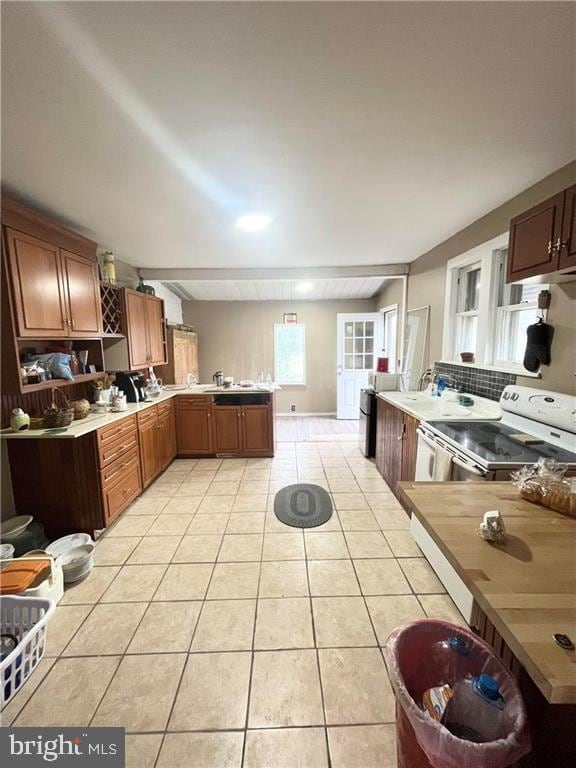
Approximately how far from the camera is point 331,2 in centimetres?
92

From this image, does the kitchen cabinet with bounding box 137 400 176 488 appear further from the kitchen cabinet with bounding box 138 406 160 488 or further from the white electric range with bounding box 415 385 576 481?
the white electric range with bounding box 415 385 576 481

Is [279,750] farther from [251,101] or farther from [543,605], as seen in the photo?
[251,101]

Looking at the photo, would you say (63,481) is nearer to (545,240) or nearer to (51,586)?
(51,586)

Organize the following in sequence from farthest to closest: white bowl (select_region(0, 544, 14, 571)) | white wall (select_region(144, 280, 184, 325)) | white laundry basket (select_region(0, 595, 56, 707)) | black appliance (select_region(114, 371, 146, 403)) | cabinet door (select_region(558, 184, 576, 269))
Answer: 1. white wall (select_region(144, 280, 184, 325))
2. black appliance (select_region(114, 371, 146, 403))
3. white bowl (select_region(0, 544, 14, 571))
4. cabinet door (select_region(558, 184, 576, 269))
5. white laundry basket (select_region(0, 595, 56, 707))

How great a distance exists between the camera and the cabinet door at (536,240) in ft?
5.15

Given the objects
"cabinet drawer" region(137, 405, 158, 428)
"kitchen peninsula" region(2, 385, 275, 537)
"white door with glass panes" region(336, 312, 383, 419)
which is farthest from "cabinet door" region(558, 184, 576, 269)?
"white door with glass panes" region(336, 312, 383, 419)

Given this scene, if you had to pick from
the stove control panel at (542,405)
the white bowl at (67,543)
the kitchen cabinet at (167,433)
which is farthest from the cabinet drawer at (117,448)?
the stove control panel at (542,405)

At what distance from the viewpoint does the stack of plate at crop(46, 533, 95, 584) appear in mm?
1921

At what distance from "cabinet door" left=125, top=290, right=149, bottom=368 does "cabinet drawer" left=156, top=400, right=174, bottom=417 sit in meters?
0.51

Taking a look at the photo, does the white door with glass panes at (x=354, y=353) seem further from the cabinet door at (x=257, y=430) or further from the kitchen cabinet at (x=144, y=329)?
the kitchen cabinet at (x=144, y=329)

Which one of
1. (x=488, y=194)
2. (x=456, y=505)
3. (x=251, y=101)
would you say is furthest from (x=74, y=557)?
(x=488, y=194)

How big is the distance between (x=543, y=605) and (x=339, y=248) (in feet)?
10.8

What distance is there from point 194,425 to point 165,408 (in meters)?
0.47

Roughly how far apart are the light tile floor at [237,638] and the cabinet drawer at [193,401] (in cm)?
147
